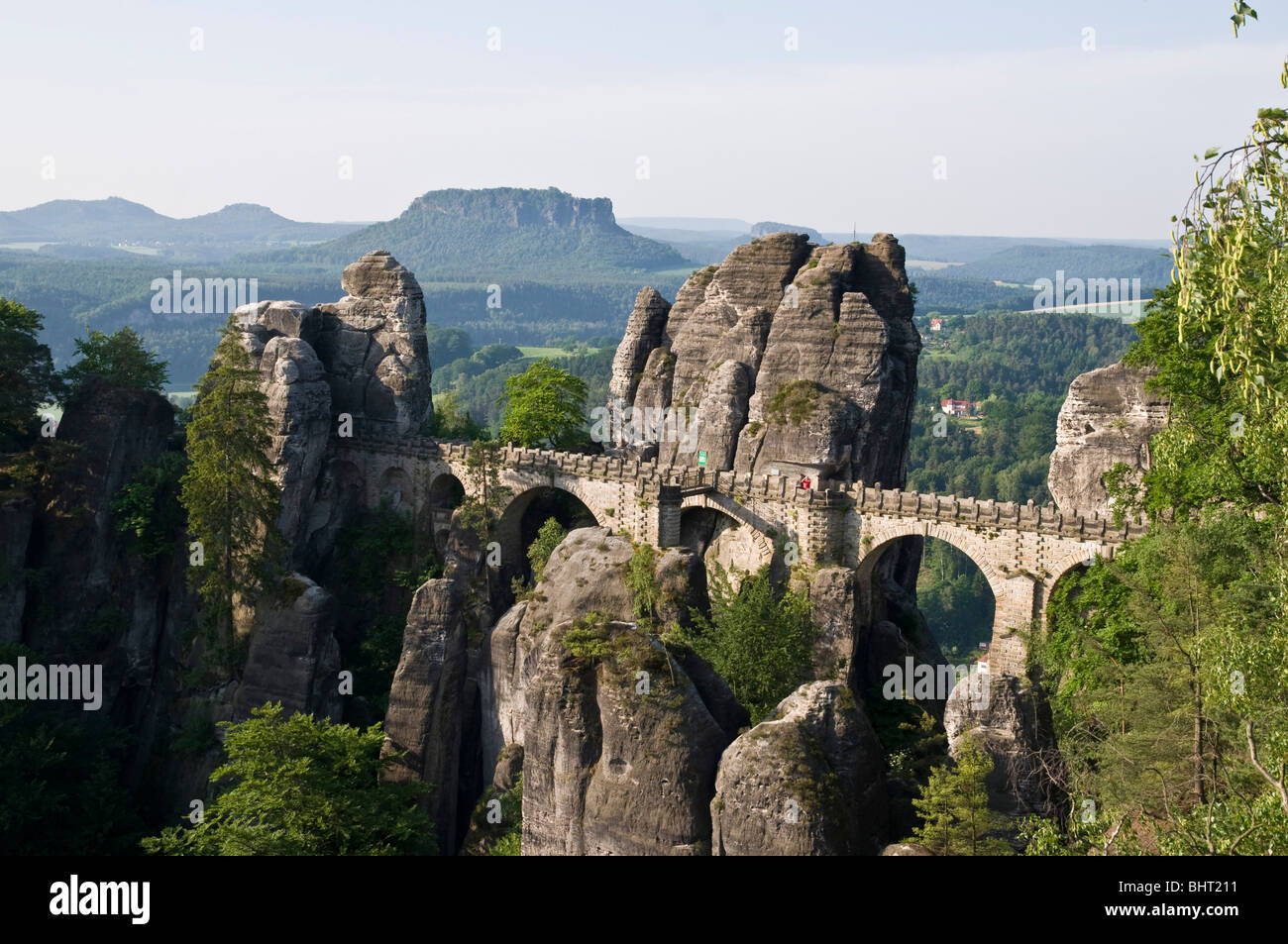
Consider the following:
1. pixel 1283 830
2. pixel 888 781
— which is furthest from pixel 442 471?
pixel 1283 830

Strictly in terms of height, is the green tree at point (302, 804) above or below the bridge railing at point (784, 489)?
below

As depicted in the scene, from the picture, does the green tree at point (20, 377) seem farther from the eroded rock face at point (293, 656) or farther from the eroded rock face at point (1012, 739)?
the eroded rock face at point (1012, 739)

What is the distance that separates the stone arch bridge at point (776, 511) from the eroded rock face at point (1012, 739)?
11.1 m

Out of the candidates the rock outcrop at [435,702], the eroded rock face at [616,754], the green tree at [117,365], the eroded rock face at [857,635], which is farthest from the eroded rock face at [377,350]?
the eroded rock face at [616,754]

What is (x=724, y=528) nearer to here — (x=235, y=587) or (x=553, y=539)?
(x=553, y=539)

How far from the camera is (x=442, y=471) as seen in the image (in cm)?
5978

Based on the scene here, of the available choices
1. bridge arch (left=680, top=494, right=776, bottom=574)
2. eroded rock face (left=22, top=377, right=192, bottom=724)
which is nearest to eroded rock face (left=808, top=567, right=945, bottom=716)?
bridge arch (left=680, top=494, right=776, bottom=574)

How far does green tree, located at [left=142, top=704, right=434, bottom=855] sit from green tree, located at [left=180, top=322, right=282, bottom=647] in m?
11.5

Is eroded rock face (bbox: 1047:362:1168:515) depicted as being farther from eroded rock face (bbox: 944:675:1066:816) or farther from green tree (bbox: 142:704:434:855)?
green tree (bbox: 142:704:434:855)

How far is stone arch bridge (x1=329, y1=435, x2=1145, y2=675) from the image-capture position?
46438mm

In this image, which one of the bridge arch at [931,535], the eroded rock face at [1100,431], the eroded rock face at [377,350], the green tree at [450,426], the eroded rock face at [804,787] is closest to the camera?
the eroded rock face at [804,787]

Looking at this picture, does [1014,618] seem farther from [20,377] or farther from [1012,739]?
[20,377]

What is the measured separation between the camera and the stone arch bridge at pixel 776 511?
4644 cm
